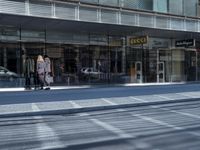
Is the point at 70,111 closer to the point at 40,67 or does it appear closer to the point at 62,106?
the point at 62,106

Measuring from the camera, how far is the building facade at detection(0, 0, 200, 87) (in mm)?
21828

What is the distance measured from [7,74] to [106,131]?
15011 millimetres

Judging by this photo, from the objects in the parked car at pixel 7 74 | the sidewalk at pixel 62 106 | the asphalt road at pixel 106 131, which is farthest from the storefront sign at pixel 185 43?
the asphalt road at pixel 106 131

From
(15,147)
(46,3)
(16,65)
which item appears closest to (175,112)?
(15,147)

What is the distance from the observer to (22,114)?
12.4 metres

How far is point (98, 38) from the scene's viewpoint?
26906 millimetres

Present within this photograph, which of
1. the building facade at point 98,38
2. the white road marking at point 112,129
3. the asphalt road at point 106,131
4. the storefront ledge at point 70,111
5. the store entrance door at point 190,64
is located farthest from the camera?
the store entrance door at point 190,64

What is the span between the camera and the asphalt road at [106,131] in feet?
24.4

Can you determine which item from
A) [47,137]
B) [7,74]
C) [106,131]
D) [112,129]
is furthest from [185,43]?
[47,137]

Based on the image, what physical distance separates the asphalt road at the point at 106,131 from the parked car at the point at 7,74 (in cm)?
1113

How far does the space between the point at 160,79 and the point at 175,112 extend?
60.6ft

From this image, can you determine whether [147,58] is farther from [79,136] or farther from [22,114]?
[79,136]

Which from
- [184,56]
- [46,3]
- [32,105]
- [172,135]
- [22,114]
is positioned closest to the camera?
[172,135]

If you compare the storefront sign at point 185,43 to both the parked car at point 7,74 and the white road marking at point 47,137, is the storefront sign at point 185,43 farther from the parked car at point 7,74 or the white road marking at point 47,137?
the white road marking at point 47,137
